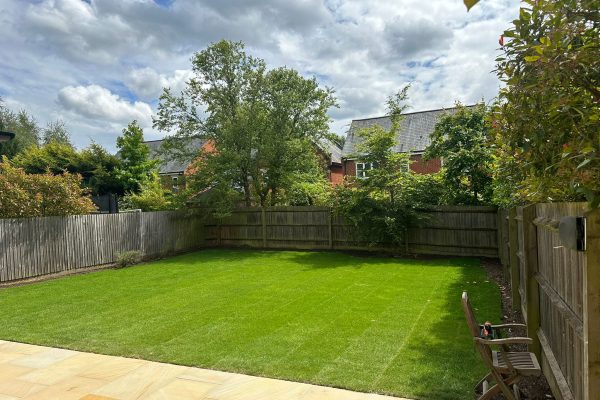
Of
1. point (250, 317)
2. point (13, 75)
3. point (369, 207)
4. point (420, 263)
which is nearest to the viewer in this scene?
point (250, 317)

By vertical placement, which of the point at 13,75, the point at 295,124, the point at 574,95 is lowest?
the point at 574,95

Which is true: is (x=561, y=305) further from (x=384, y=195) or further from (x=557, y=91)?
(x=384, y=195)

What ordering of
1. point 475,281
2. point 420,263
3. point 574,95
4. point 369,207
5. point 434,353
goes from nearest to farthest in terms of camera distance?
point 574,95 → point 434,353 → point 475,281 → point 420,263 → point 369,207

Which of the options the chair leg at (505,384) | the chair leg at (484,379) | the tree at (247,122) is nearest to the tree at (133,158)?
the tree at (247,122)

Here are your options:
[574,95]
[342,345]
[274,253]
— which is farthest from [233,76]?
[574,95]

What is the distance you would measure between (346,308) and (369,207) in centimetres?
640

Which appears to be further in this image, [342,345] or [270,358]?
[342,345]

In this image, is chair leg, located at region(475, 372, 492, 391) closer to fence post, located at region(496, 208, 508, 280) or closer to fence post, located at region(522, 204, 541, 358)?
fence post, located at region(522, 204, 541, 358)

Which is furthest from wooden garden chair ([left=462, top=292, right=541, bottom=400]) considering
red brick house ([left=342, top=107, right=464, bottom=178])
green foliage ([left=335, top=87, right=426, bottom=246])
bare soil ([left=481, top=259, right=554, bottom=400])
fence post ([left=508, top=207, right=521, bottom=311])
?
red brick house ([left=342, top=107, right=464, bottom=178])

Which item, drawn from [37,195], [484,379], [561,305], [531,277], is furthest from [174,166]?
[561,305]

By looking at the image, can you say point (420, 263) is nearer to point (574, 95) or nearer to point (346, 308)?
point (346, 308)

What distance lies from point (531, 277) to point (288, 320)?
3.35 meters

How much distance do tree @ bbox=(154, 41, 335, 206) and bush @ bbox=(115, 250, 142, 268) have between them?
11.9 ft

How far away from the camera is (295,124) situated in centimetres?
1616
